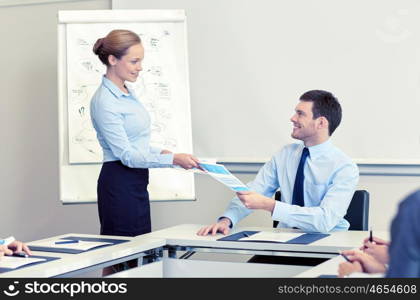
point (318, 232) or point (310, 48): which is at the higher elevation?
point (310, 48)

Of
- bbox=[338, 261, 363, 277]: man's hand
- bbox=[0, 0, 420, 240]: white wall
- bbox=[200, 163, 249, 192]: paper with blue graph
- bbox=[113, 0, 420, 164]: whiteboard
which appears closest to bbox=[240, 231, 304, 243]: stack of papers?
bbox=[200, 163, 249, 192]: paper with blue graph

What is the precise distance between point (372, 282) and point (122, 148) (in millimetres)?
2151

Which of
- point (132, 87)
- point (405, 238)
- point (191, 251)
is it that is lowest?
point (191, 251)

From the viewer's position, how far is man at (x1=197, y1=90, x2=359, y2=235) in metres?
3.32

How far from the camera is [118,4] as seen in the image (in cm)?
529

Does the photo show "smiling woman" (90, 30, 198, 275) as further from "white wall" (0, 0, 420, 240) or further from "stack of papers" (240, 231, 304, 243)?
"white wall" (0, 0, 420, 240)

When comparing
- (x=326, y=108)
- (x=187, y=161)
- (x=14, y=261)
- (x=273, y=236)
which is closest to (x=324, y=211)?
(x=273, y=236)

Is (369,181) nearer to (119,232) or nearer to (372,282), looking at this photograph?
(119,232)

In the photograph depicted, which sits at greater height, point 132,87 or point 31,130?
point 132,87

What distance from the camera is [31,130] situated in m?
5.71

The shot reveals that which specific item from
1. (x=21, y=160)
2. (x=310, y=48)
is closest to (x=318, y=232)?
(x=310, y=48)

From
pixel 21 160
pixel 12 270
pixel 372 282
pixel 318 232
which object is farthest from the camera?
pixel 21 160

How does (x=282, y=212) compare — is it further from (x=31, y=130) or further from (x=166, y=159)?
(x=31, y=130)

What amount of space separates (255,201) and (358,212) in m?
0.57
